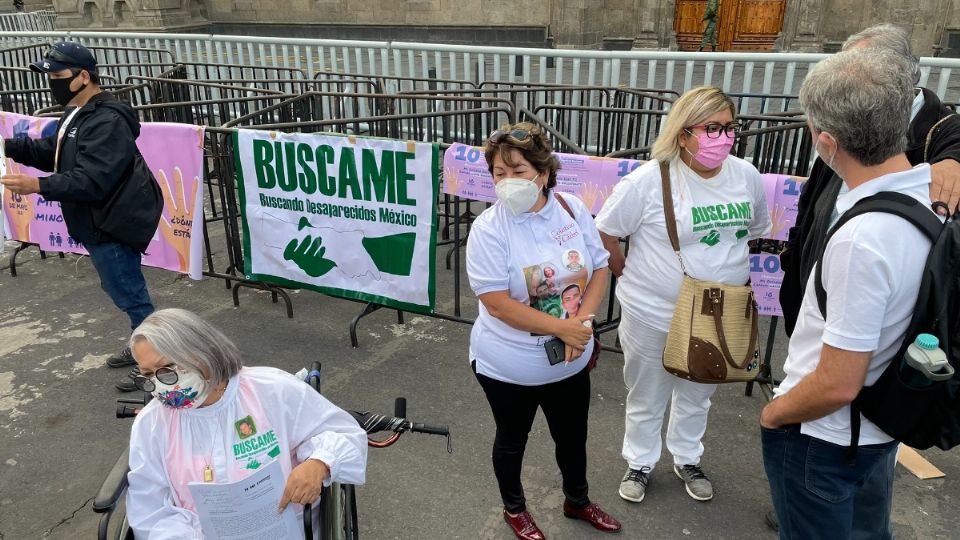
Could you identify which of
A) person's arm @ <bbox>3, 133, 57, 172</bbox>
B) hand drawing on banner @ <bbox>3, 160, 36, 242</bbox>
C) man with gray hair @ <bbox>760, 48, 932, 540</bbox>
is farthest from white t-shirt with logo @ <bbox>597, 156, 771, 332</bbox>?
hand drawing on banner @ <bbox>3, 160, 36, 242</bbox>

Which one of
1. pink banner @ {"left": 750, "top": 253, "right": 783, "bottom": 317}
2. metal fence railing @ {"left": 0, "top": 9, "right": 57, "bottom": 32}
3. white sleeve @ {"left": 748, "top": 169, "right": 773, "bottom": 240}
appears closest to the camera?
white sleeve @ {"left": 748, "top": 169, "right": 773, "bottom": 240}

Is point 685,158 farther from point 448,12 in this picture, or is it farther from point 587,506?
point 448,12

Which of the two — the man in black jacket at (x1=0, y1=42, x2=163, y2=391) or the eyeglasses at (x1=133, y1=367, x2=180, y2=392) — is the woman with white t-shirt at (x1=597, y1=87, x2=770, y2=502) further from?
the man in black jacket at (x1=0, y1=42, x2=163, y2=391)

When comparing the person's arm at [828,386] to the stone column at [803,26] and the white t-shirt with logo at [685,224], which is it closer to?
the white t-shirt with logo at [685,224]

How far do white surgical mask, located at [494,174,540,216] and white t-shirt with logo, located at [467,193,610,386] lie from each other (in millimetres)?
61

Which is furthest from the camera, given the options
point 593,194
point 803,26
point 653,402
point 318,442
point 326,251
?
point 803,26

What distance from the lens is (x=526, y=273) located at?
8.64 ft

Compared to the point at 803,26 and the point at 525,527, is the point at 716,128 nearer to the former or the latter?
the point at 525,527

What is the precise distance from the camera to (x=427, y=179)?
4.59 meters

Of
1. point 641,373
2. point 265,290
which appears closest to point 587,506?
point 641,373

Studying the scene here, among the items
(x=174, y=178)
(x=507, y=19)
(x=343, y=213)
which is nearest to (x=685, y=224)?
(x=343, y=213)

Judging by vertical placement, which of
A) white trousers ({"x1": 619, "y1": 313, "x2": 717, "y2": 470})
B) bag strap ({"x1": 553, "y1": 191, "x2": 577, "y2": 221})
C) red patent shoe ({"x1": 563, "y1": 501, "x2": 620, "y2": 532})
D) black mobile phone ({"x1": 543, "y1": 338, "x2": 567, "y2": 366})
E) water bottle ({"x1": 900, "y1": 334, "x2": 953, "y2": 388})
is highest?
bag strap ({"x1": 553, "y1": 191, "x2": 577, "y2": 221})

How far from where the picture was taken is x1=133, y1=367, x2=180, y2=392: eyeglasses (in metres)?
2.11

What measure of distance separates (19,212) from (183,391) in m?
5.12
